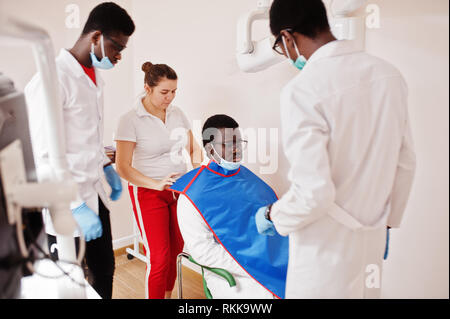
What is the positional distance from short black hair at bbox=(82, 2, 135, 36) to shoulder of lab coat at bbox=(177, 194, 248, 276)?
69cm

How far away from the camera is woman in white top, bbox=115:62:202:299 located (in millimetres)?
1219

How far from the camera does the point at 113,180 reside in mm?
1113

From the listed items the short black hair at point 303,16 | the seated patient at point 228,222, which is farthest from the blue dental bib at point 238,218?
the short black hair at point 303,16

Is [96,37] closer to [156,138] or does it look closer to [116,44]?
[116,44]

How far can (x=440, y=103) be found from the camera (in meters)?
0.87

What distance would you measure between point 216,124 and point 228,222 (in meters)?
0.44

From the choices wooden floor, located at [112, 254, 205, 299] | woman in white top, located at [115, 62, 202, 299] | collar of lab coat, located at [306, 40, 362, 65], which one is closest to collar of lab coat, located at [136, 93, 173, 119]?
woman in white top, located at [115, 62, 202, 299]

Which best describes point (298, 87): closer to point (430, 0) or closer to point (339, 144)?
point (339, 144)

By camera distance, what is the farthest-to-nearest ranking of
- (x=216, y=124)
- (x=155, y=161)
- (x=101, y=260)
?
(x=216, y=124), (x=155, y=161), (x=101, y=260)

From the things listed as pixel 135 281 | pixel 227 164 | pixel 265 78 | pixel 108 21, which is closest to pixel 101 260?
pixel 135 281

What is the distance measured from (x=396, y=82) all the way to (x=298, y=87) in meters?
0.25

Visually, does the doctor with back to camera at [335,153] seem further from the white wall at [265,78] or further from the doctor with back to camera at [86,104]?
the doctor with back to camera at [86,104]

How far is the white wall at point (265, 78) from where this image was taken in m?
0.88
